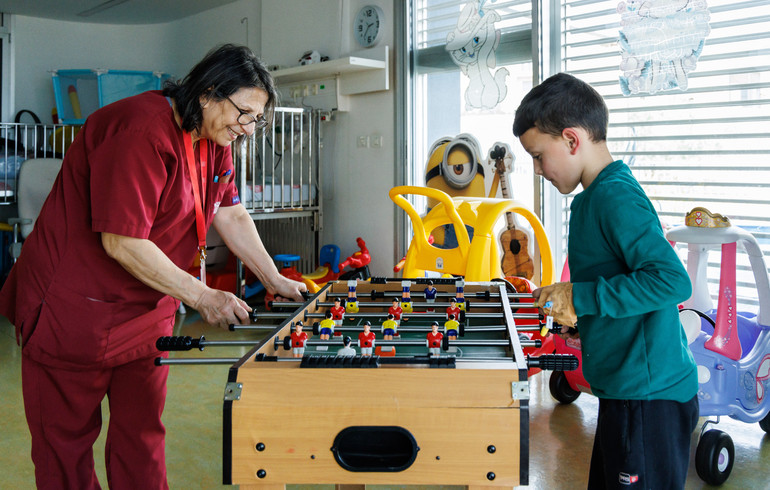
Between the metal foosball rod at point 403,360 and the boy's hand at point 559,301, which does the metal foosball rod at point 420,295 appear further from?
the metal foosball rod at point 403,360

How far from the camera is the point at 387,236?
15.5 feet

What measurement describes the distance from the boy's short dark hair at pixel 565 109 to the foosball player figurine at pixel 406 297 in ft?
2.02

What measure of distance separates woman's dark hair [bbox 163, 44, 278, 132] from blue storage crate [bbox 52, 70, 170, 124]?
5.00 metres

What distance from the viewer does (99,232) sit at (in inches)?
60.0

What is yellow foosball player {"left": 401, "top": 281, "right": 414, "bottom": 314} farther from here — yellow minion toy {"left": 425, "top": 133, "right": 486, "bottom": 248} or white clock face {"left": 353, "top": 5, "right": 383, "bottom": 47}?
white clock face {"left": 353, "top": 5, "right": 383, "bottom": 47}

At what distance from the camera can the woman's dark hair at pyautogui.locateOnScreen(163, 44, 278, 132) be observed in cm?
156

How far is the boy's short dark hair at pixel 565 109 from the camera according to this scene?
137cm

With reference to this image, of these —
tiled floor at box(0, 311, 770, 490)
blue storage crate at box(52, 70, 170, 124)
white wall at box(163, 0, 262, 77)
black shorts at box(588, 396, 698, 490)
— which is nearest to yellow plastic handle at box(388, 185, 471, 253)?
tiled floor at box(0, 311, 770, 490)

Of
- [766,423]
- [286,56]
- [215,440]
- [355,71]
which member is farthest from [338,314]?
[286,56]

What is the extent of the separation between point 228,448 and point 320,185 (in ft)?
12.8

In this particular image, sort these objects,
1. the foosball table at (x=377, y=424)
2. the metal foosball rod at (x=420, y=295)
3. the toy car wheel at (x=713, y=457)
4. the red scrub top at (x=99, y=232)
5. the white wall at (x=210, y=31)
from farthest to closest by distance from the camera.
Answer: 1. the white wall at (x=210, y=31)
2. the toy car wheel at (x=713, y=457)
3. the metal foosball rod at (x=420, y=295)
4. the red scrub top at (x=99, y=232)
5. the foosball table at (x=377, y=424)

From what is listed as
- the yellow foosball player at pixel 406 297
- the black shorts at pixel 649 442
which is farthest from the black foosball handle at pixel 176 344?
the black shorts at pixel 649 442

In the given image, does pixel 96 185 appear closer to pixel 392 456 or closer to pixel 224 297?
pixel 224 297

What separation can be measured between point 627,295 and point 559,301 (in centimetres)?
13
